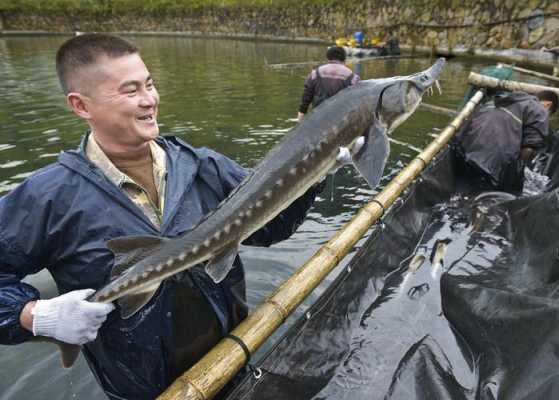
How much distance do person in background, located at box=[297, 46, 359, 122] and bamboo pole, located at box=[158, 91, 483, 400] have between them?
389 centimetres

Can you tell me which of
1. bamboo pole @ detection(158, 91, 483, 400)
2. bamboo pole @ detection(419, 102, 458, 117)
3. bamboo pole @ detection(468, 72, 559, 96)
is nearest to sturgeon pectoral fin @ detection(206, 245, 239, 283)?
bamboo pole @ detection(158, 91, 483, 400)

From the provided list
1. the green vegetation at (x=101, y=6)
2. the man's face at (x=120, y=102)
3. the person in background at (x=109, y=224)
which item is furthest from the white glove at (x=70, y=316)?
the green vegetation at (x=101, y=6)

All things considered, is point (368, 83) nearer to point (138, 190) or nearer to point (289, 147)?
point (289, 147)

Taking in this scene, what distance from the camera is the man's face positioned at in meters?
1.88

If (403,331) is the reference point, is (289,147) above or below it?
above

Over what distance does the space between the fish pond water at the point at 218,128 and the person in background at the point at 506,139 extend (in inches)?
66.3

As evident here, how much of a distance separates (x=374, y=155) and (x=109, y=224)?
A: 1.42 m

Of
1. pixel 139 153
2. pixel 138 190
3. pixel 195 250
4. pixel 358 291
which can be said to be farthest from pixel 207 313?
pixel 358 291

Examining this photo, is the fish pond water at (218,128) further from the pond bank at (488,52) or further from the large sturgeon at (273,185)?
the large sturgeon at (273,185)

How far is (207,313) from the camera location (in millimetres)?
2141

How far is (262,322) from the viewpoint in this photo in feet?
7.57

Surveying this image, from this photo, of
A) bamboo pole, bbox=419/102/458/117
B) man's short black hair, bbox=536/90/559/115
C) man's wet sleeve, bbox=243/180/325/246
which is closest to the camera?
man's wet sleeve, bbox=243/180/325/246

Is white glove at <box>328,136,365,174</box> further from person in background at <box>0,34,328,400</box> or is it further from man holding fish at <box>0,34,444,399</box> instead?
person in background at <box>0,34,328,400</box>

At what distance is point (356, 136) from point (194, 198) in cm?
96
